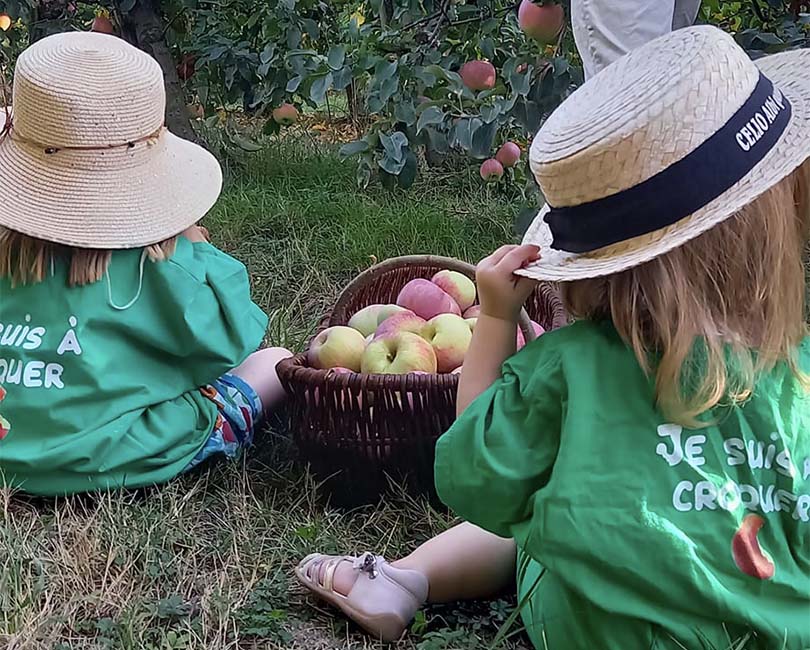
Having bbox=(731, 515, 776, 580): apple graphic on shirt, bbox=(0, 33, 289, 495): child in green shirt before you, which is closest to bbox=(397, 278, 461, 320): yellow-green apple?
bbox=(0, 33, 289, 495): child in green shirt

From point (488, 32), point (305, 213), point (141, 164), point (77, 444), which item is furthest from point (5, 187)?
point (305, 213)

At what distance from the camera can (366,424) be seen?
69.6 inches

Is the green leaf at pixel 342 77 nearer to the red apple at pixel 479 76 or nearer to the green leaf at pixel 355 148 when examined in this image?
the green leaf at pixel 355 148

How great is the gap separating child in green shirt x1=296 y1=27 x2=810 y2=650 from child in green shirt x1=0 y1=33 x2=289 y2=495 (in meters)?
0.80

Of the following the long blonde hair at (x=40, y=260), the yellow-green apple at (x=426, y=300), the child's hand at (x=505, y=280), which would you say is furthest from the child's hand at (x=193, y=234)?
the child's hand at (x=505, y=280)

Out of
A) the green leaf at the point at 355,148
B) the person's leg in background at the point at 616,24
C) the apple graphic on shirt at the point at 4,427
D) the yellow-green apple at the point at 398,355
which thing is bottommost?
the apple graphic on shirt at the point at 4,427

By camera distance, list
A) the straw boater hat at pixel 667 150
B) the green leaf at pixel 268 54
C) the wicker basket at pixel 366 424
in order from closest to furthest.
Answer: the straw boater hat at pixel 667 150, the wicker basket at pixel 366 424, the green leaf at pixel 268 54

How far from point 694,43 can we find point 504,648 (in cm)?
84

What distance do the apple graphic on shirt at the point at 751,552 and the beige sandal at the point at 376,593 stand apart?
0.52 meters

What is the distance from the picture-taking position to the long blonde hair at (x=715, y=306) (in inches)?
45.0

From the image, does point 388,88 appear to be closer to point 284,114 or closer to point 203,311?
point 203,311

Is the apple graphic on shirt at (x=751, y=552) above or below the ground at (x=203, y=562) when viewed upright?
above

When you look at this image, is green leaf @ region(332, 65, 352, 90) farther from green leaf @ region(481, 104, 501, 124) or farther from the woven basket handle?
the woven basket handle

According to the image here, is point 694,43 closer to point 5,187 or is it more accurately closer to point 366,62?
point 5,187
